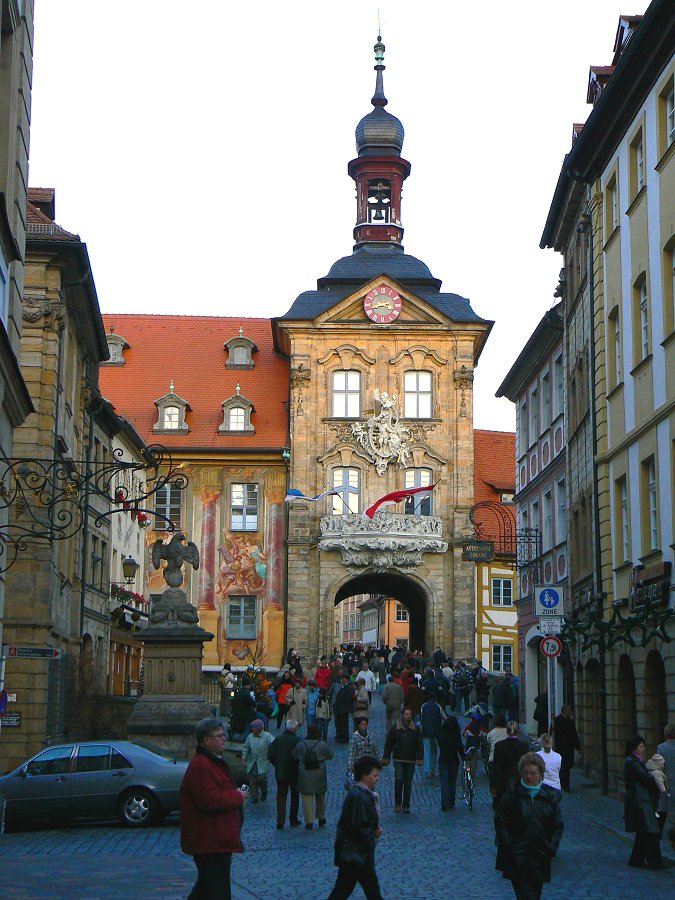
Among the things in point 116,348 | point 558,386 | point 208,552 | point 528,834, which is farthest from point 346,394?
point 528,834

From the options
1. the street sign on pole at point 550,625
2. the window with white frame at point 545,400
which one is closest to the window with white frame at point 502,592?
the window with white frame at point 545,400

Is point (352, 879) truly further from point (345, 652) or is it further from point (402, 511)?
point (402, 511)

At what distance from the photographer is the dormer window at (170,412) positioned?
5928cm

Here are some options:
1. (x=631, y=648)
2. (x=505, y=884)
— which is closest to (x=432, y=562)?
(x=631, y=648)

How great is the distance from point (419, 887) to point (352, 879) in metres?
3.79

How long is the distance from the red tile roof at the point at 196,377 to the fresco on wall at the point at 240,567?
3833 mm

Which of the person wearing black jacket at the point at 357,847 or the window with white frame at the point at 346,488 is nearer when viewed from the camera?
the person wearing black jacket at the point at 357,847

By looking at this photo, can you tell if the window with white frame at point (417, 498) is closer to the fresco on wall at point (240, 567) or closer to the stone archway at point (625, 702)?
the fresco on wall at point (240, 567)

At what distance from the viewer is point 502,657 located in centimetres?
6100

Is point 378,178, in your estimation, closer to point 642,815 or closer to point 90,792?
point 90,792

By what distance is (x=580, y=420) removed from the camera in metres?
31.7

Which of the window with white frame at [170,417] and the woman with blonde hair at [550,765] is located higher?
the window with white frame at [170,417]

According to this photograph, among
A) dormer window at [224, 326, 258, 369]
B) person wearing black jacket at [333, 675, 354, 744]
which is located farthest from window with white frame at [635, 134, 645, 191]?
dormer window at [224, 326, 258, 369]

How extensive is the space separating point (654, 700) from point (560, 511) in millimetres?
13804
